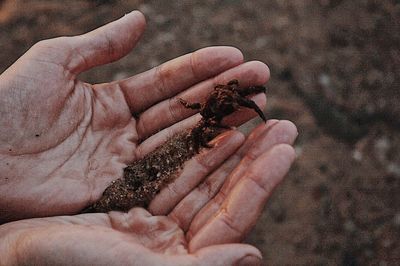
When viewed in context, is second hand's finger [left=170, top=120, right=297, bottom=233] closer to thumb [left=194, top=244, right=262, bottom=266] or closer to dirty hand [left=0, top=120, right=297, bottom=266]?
dirty hand [left=0, top=120, right=297, bottom=266]

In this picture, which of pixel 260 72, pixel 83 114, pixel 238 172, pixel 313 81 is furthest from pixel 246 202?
pixel 313 81

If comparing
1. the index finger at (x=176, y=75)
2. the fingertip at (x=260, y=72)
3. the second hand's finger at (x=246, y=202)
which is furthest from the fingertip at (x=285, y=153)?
the index finger at (x=176, y=75)

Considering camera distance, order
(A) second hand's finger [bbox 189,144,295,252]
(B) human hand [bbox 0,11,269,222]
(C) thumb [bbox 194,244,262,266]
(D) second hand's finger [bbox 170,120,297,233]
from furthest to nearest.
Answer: (B) human hand [bbox 0,11,269,222] → (D) second hand's finger [bbox 170,120,297,233] → (A) second hand's finger [bbox 189,144,295,252] → (C) thumb [bbox 194,244,262,266]

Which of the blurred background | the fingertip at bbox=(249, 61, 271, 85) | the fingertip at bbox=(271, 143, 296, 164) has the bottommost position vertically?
the blurred background

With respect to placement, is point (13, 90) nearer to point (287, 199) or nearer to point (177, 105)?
point (177, 105)

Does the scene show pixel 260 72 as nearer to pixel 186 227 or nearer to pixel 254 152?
pixel 254 152

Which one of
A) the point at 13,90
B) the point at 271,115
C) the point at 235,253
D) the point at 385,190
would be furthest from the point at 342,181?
the point at 13,90

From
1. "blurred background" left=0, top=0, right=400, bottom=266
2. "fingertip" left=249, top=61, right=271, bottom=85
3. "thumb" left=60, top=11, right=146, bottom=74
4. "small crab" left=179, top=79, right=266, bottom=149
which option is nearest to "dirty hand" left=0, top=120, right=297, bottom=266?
"small crab" left=179, top=79, right=266, bottom=149
